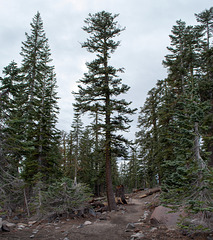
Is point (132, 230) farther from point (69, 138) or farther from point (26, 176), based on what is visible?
point (69, 138)

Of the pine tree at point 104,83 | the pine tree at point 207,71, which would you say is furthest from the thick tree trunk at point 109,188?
the pine tree at point 207,71

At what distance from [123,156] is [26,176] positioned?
333 inches

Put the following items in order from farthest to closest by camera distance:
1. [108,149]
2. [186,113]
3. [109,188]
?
[108,149]
[109,188]
[186,113]

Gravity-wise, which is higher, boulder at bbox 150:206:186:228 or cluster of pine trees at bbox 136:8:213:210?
cluster of pine trees at bbox 136:8:213:210

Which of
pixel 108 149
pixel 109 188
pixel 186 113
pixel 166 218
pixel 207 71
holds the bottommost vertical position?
pixel 166 218

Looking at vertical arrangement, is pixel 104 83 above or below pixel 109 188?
above

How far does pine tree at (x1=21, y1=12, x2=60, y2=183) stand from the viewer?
1445 centimetres

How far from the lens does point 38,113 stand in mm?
15281

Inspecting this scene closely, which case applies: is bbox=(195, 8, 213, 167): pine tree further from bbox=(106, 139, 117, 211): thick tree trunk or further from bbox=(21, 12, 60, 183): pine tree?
bbox=(21, 12, 60, 183): pine tree

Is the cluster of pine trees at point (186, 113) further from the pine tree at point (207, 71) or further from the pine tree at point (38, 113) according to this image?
the pine tree at point (38, 113)

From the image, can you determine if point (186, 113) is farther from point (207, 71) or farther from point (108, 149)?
point (207, 71)

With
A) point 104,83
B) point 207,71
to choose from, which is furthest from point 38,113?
point 207,71

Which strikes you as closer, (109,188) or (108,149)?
(109,188)

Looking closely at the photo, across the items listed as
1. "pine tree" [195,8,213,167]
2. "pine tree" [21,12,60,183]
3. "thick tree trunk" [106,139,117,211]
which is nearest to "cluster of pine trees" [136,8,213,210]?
"pine tree" [195,8,213,167]
